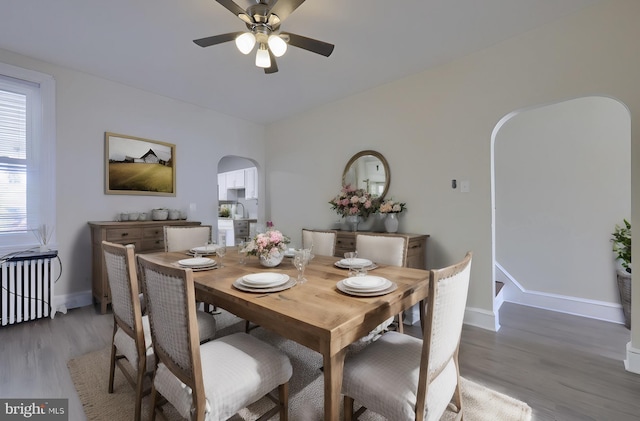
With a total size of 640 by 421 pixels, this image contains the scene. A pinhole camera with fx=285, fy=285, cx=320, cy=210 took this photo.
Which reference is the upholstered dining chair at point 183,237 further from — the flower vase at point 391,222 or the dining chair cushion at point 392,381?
the dining chair cushion at point 392,381

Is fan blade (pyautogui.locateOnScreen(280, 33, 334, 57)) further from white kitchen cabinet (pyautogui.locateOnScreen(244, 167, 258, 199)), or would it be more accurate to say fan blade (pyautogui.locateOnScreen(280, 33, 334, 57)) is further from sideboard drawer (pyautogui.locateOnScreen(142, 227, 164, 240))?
white kitchen cabinet (pyautogui.locateOnScreen(244, 167, 258, 199))

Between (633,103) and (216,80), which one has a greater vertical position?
(216,80)

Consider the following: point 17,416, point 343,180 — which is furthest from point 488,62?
point 17,416

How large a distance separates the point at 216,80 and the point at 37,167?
6.85 feet

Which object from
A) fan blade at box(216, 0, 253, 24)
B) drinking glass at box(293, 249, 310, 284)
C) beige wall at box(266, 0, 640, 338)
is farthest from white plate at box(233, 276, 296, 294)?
beige wall at box(266, 0, 640, 338)

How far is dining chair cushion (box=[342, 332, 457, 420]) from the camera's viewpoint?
1087mm

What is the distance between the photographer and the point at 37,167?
299 cm

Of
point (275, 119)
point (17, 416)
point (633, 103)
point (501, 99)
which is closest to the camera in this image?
point (17, 416)

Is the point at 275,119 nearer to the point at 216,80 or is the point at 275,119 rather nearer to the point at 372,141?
the point at 216,80

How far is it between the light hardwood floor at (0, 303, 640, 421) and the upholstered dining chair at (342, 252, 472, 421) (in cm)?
84

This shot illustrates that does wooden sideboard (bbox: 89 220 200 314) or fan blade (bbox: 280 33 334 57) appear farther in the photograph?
wooden sideboard (bbox: 89 220 200 314)

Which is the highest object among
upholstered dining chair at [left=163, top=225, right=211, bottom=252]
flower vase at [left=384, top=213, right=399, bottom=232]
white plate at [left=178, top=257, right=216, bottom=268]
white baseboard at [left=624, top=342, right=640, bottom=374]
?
flower vase at [left=384, top=213, right=399, bottom=232]

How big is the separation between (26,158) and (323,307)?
3674 millimetres

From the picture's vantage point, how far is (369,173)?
3.61 meters
